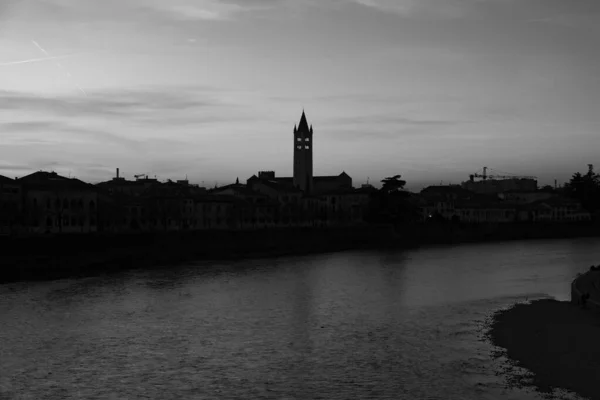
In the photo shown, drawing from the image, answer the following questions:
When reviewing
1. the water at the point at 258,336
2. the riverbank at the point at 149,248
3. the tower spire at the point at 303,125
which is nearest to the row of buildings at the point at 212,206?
the riverbank at the point at 149,248

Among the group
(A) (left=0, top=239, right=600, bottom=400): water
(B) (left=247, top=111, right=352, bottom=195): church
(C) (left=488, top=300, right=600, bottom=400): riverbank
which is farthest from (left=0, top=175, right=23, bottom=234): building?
(B) (left=247, top=111, right=352, bottom=195): church

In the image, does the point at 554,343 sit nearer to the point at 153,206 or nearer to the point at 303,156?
the point at 153,206

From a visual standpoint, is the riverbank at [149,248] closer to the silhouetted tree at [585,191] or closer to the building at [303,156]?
the building at [303,156]

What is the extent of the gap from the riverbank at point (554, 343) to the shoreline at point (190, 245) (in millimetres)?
30096

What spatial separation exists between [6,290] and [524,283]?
98.6ft

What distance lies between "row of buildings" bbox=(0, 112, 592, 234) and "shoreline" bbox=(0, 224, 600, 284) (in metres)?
6.51

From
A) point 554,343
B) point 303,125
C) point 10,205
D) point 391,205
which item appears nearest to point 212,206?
point 391,205

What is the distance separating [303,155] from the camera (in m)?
139

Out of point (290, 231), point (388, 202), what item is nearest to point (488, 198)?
point (388, 202)

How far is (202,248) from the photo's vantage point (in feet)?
217

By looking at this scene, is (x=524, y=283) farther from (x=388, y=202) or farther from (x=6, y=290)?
(x=388, y=202)

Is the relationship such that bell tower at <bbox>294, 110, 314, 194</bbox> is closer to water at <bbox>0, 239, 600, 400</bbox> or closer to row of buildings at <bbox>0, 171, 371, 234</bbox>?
row of buildings at <bbox>0, 171, 371, 234</bbox>

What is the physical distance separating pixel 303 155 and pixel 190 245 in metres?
74.9

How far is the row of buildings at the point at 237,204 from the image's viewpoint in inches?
2849
